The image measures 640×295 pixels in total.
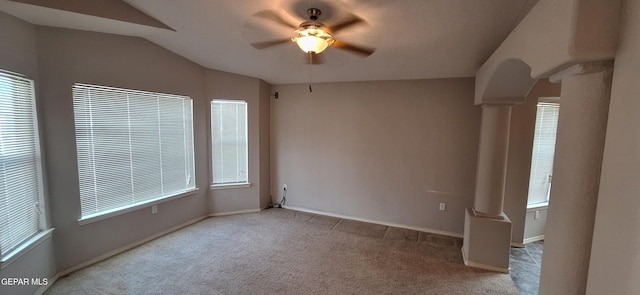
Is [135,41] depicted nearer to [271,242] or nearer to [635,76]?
[271,242]

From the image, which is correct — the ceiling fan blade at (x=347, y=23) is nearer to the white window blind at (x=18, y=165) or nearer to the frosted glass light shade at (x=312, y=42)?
the frosted glass light shade at (x=312, y=42)

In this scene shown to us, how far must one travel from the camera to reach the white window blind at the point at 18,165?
203 cm

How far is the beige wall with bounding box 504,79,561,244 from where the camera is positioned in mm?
3250

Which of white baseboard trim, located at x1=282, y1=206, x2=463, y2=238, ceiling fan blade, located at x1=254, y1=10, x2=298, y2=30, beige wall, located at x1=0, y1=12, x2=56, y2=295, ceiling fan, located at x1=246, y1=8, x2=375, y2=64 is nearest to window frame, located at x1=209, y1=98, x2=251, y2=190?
white baseboard trim, located at x1=282, y1=206, x2=463, y2=238

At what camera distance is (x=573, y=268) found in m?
1.09

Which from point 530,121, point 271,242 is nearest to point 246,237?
point 271,242

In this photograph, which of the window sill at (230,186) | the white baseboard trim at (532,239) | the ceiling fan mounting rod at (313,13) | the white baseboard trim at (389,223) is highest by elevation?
the ceiling fan mounting rod at (313,13)

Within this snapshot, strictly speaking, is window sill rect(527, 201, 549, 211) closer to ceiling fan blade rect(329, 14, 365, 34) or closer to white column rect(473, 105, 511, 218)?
white column rect(473, 105, 511, 218)

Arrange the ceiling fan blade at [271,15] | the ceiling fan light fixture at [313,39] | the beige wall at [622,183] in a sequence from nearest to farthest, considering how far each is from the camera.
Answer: the beige wall at [622,183] → the ceiling fan blade at [271,15] → the ceiling fan light fixture at [313,39]

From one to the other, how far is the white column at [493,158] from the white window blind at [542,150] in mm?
1166

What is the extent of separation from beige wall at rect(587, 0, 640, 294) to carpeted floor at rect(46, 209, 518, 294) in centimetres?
185

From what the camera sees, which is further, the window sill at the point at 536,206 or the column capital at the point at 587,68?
the window sill at the point at 536,206

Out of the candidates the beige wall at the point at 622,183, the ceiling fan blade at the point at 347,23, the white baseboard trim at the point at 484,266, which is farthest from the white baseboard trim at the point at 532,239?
the ceiling fan blade at the point at 347,23

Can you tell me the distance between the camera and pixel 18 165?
7.09ft
